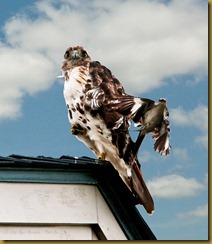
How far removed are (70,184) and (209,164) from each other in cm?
137

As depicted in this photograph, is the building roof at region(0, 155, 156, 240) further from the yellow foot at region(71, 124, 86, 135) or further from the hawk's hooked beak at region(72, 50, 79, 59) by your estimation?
the hawk's hooked beak at region(72, 50, 79, 59)

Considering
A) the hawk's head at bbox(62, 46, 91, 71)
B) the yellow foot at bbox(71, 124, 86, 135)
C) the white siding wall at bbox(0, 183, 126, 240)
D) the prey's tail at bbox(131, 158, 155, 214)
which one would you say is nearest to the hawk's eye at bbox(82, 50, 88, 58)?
the hawk's head at bbox(62, 46, 91, 71)

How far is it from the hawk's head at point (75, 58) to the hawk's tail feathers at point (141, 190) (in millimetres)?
1739

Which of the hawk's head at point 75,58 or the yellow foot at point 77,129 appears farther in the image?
the hawk's head at point 75,58

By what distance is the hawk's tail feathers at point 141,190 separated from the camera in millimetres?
5570

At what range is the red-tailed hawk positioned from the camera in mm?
5332

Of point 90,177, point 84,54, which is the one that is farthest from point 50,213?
point 84,54

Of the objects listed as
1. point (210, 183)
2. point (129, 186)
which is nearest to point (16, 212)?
point (129, 186)

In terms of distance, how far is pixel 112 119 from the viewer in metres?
5.71

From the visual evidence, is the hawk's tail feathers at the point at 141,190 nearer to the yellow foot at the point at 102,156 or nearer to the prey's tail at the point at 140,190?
the prey's tail at the point at 140,190

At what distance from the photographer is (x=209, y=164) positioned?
548 cm

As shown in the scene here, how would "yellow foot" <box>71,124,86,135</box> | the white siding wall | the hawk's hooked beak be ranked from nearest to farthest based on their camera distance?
the white siding wall
"yellow foot" <box>71,124,86,135</box>
the hawk's hooked beak

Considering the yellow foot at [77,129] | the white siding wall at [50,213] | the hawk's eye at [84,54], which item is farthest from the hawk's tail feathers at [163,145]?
the hawk's eye at [84,54]

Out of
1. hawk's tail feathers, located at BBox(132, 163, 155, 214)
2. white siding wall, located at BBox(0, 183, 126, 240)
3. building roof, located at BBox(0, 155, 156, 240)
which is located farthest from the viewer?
hawk's tail feathers, located at BBox(132, 163, 155, 214)
